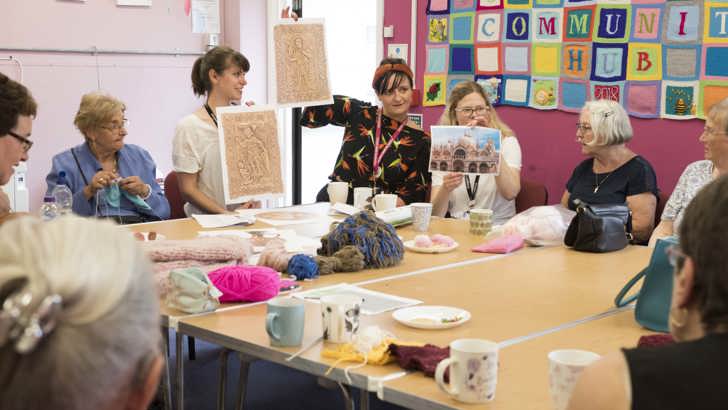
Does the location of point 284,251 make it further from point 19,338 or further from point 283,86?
point 19,338

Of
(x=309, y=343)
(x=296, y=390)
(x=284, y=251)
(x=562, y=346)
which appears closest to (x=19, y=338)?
(x=309, y=343)

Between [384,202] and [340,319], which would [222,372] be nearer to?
[340,319]

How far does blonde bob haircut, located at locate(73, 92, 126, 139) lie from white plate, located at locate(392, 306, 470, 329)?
217 centimetres

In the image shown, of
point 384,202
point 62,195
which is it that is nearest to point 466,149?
point 384,202

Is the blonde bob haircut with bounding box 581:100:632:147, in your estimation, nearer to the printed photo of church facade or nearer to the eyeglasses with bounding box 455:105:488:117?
the eyeglasses with bounding box 455:105:488:117

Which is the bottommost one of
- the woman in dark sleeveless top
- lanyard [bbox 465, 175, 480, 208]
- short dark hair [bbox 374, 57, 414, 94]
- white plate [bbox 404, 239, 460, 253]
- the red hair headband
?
white plate [bbox 404, 239, 460, 253]

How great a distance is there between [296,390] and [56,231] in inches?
124

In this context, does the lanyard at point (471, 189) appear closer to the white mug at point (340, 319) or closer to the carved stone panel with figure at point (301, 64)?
the carved stone panel with figure at point (301, 64)

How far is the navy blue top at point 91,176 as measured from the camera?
389 cm

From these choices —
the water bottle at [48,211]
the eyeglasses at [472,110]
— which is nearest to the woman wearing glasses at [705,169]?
the eyeglasses at [472,110]

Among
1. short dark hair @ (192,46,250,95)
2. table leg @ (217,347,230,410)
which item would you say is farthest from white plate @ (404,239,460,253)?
short dark hair @ (192,46,250,95)

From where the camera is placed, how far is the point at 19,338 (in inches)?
31.4

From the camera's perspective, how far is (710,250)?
115cm

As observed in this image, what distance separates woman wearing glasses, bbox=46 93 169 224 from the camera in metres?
3.88
